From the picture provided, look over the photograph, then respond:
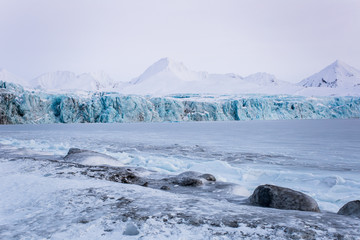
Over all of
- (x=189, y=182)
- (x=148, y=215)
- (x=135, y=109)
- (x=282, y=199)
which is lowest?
(x=189, y=182)

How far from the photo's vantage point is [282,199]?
13.1ft

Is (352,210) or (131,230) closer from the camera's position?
(131,230)

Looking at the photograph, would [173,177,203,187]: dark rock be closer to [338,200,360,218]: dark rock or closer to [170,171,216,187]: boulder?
[170,171,216,187]: boulder

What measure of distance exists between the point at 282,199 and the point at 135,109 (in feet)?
167

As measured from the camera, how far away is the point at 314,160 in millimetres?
10938

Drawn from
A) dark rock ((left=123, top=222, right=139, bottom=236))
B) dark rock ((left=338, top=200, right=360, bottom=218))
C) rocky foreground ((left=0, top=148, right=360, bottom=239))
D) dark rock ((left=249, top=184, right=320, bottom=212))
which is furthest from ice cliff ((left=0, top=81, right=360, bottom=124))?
dark rock ((left=123, top=222, right=139, bottom=236))

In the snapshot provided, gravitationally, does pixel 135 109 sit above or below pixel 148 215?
above

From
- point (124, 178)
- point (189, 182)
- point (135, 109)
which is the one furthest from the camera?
point (135, 109)

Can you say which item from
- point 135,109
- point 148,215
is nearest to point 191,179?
point 148,215

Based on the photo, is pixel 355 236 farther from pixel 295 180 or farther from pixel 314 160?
pixel 314 160

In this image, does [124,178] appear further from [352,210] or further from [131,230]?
[352,210]

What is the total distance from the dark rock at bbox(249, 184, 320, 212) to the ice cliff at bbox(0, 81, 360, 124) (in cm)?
4996

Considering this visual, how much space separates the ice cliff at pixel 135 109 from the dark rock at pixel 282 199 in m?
50.0

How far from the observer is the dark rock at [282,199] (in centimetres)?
386
